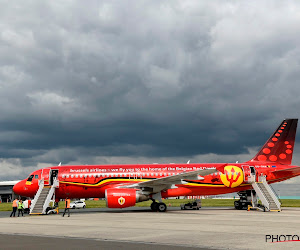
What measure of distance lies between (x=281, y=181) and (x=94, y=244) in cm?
2871

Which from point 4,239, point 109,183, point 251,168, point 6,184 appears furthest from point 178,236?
point 6,184

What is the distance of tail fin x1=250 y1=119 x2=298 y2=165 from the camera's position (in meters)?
37.7

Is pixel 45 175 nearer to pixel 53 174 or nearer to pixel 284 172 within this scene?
pixel 53 174

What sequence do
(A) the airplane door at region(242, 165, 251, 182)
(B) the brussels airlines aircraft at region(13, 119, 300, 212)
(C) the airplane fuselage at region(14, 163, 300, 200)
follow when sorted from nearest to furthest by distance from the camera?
(B) the brussels airlines aircraft at region(13, 119, 300, 212) < (C) the airplane fuselage at region(14, 163, 300, 200) < (A) the airplane door at region(242, 165, 251, 182)

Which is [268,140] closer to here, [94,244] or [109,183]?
[109,183]

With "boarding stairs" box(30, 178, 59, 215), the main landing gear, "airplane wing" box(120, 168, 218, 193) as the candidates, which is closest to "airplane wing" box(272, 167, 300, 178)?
"airplane wing" box(120, 168, 218, 193)

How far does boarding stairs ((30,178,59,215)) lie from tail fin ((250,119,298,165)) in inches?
826

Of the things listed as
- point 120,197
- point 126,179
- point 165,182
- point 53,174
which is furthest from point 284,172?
point 53,174

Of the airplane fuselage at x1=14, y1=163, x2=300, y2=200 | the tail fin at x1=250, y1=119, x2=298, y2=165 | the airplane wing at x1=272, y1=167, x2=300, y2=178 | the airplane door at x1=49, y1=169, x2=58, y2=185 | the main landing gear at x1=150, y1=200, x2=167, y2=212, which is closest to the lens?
the main landing gear at x1=150, y1=200, x2=167, y2=212

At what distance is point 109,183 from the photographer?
3272cm

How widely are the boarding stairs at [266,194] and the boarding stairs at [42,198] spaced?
18.7 meters

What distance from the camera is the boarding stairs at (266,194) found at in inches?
1287

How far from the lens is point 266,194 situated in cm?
3366

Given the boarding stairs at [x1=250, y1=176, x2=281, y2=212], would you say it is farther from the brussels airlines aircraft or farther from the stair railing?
the stair railing
